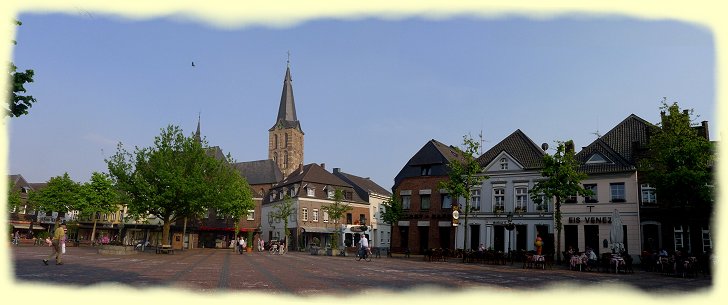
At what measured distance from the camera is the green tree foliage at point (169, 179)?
4094 centimetres

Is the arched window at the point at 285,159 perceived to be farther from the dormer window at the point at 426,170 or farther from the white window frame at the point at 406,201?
the dormer window at the point at 426,170

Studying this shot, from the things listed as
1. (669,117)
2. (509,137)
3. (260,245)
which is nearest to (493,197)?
(509,137)

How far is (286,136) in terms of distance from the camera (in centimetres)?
12250

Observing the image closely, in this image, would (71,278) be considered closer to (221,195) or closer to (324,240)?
(221,195)

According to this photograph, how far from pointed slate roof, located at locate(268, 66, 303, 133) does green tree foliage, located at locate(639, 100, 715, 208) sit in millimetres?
100946

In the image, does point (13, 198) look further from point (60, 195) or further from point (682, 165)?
point (682, 165)

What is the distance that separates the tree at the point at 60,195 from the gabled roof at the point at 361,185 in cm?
3518

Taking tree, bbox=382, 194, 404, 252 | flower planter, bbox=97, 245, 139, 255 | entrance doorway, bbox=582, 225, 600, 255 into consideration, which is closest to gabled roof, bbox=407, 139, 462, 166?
tree, bbox=382, 194, 404, 252

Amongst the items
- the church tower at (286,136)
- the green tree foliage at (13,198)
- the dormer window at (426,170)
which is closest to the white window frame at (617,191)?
the dormer window at (426,170)

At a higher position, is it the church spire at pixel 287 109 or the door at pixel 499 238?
the church spire at pixel 287 109

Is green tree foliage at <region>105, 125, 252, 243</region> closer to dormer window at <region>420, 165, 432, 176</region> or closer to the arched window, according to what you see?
dormer window at <region>420, 165, 432, 176</region>

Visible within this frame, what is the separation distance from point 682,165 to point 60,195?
65.0m

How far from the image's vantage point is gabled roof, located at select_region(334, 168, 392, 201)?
7478 cm

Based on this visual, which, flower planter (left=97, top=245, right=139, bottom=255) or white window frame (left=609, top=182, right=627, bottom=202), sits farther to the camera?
white window frame (left=609, top=182, right=627, bottom=202)
